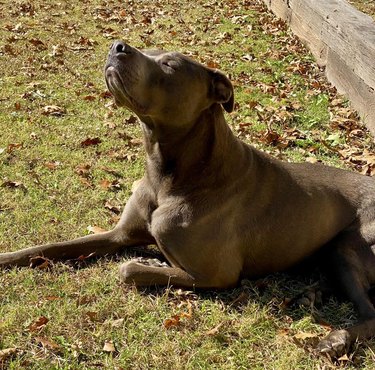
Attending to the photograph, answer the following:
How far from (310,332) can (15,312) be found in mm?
1865

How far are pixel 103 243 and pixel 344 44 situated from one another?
4.74 m

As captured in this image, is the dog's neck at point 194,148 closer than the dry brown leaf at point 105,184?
Yes

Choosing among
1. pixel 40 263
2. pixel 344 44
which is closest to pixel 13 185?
pixel 40 263

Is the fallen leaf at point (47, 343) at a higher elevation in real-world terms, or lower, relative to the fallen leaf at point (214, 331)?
lower

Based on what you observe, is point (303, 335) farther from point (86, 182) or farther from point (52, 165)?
point (52, 165)

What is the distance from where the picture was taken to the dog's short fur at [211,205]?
4004mm

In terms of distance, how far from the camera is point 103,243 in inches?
179

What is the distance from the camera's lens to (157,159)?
4.24 metres

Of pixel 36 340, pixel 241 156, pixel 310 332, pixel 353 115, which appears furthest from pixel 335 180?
pixel 353 115

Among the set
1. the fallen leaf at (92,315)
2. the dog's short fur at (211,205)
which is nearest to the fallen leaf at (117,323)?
the fallen leaf at (92,315)

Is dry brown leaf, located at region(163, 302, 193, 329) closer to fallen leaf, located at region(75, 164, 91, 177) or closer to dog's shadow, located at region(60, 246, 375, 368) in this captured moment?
dog's shadow, located at region(60, 246, 375, 368)

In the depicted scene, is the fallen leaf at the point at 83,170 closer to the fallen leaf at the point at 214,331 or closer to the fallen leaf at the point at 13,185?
the fallen leaf at the point at 13,185

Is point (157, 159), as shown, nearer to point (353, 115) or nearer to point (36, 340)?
point (36, 340)

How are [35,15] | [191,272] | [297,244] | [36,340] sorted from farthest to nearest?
[35,15] → [297,244] → [191,272] → [36,340]
